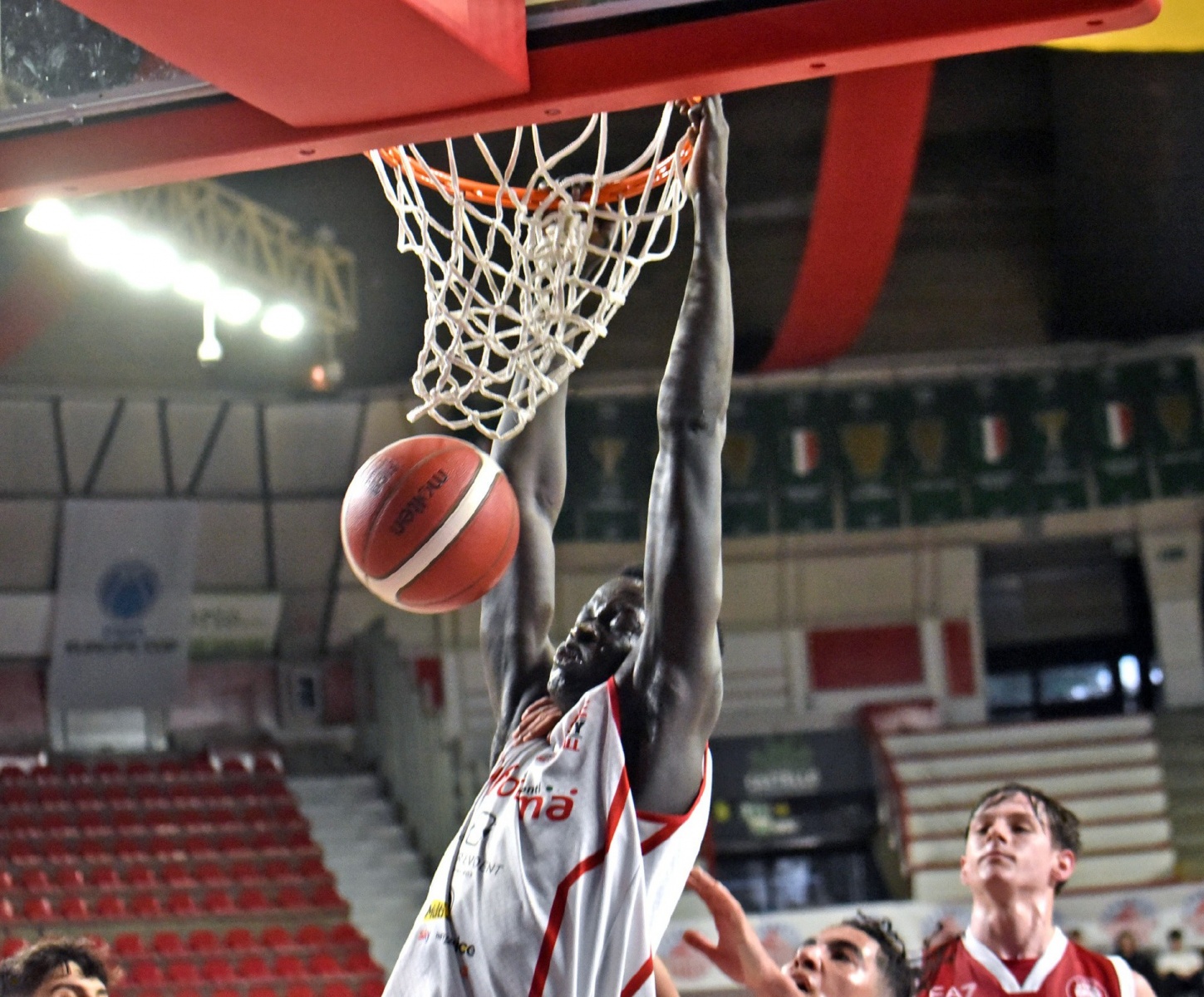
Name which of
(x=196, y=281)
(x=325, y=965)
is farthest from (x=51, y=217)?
(x=325, y=965)

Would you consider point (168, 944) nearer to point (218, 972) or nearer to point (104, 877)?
point (218, 972)

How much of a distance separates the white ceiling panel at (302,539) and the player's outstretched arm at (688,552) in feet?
32.1

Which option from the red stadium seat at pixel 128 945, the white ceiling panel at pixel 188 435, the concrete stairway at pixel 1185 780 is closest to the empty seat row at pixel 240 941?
the red stadium seat at pixel 128 945

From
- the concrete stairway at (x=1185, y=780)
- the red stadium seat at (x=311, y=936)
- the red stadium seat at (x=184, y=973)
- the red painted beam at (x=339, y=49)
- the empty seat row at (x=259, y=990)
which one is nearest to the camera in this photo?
the red painted beam at (x=339, y=49)

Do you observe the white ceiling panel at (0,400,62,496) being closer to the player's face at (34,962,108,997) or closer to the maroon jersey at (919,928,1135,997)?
the player's face at (34,962,108,997)

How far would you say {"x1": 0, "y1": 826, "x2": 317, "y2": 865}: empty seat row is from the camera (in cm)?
990

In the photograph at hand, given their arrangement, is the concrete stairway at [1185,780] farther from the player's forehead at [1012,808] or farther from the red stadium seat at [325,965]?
the player's forehead at [1012,808]

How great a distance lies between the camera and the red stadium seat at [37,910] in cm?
895

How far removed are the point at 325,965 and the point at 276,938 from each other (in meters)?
0.40

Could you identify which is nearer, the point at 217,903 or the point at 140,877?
the point at 217,903

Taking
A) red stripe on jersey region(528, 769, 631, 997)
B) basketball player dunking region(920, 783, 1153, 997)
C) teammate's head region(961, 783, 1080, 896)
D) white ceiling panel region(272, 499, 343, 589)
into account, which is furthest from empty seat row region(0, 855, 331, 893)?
red stripe on jersey region(528, 769, 631, 997)

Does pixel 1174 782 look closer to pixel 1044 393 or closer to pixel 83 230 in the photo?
pixel 1044 393

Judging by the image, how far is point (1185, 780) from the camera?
11.0 m

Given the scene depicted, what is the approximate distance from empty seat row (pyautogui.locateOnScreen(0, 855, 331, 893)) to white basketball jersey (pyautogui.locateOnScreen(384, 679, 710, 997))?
301 inches
